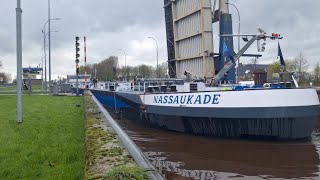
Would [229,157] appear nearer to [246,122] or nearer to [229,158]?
[229,158]

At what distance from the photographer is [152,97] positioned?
13617 mm

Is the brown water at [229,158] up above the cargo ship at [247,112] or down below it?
below

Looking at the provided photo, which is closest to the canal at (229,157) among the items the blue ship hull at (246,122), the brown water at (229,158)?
the brown water at (229,158)

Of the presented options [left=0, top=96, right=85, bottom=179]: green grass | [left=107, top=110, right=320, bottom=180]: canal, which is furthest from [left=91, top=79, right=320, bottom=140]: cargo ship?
[left=0, top=96, right=85, bottom=179]: green grass

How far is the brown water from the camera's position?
7.23m

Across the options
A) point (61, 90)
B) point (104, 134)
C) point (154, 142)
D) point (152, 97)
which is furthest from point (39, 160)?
point (61, 90)

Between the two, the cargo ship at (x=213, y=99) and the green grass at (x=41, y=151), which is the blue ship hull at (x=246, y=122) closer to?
the cargo ship at (x=213, y=99)

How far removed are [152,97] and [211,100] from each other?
3.25m

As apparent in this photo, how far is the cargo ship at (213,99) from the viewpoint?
993 centimetres

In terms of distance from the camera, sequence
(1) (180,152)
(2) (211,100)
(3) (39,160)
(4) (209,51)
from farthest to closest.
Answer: (4) (209,51) → (2) (211,100) → (1) (180,152) → (3) (39,160)

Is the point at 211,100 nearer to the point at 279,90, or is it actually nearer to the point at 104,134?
the point at 279,90

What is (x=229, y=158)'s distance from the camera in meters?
8.70

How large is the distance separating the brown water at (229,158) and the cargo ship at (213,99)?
408mm

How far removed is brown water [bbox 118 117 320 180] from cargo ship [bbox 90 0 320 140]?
408 mm
